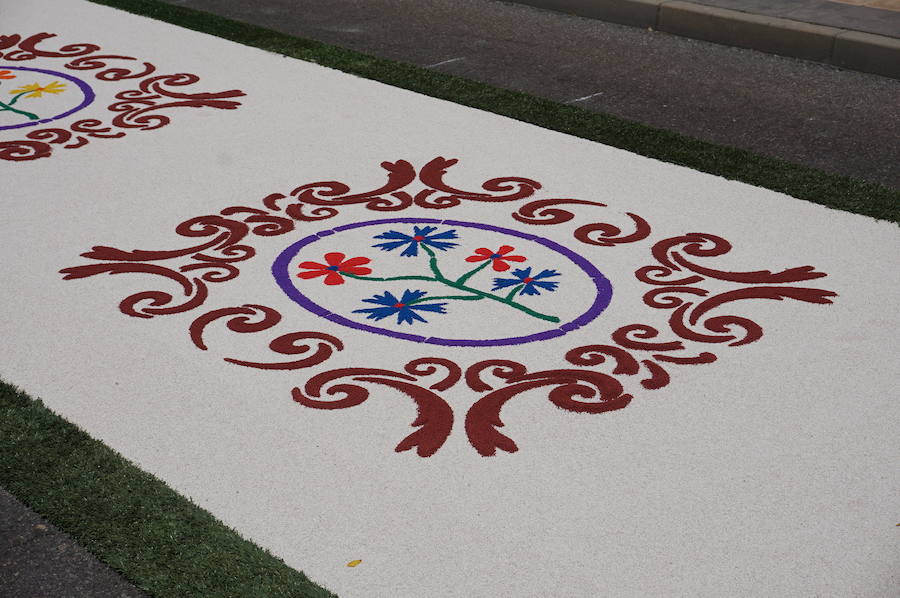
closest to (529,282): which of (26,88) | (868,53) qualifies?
(26,88)

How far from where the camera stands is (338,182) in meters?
4.29

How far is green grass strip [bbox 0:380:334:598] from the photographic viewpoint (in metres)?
2.23

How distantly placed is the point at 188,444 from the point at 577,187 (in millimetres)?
1990

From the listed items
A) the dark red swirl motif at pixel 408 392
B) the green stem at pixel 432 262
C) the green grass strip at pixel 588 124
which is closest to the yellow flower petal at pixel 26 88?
the green grass strip at pixel 588 124

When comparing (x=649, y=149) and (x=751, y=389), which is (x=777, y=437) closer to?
(x=751, y=389)

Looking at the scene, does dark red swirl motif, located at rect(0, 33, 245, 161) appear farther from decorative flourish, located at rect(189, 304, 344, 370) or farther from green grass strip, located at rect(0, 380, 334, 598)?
green grass strip, located at rect(0, 380, 334, 598)

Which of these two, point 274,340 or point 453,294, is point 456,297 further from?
point 274,340

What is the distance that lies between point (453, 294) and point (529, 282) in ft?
0.76

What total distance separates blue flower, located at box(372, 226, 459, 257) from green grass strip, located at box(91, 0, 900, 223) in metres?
1.16

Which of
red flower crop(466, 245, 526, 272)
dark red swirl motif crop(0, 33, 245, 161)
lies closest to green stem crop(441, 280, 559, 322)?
red flower crop(466, 245, 526, 272)

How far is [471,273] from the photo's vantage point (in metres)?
3.54

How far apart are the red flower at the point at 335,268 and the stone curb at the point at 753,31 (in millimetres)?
3246

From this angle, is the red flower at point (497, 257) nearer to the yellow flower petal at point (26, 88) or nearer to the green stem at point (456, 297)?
the green stem at point (456, 297)

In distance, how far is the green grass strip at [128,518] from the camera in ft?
7.31
